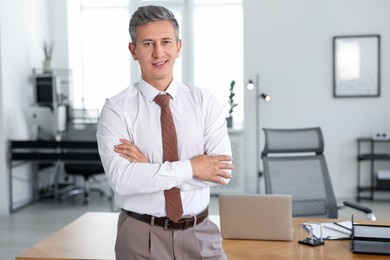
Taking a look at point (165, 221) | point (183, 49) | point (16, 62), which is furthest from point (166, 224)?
point (183, 49)

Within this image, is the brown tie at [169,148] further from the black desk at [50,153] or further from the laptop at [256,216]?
the black desk at [50,153]

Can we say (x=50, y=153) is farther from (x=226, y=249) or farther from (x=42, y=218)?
(x=226, y=249)

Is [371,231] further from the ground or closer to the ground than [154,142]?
closer to the ground

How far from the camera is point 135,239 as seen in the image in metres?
1.72

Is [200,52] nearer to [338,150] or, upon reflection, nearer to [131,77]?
[131,77]

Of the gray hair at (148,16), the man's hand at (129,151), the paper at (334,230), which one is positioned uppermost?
the gray hair at (148,16)

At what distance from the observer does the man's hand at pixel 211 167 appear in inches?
68.6

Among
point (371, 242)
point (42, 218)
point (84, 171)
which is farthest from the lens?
point (84, 171)

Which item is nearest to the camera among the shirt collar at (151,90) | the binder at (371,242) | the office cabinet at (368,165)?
the shirt collar at (151,90)

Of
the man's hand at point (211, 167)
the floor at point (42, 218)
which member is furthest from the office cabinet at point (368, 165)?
the man's hand at point (211, 167)

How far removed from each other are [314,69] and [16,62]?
371 centimetres

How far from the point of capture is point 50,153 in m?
6.34

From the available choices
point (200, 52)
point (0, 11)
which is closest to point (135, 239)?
point (0, 11)

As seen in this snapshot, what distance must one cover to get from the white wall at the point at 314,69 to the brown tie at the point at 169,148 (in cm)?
533
